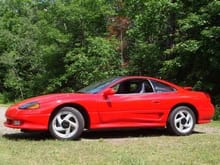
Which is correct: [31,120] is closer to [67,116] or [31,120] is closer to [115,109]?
[67,116]

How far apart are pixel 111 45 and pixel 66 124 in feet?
55.0

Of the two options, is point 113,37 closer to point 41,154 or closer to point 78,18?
point 78,18

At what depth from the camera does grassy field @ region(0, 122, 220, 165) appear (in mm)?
8086

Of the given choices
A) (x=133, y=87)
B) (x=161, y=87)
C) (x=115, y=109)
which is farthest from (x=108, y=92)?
(x=161, y=87)

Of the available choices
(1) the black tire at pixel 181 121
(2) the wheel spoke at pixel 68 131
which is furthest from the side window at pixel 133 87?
(2) the wheel spoke at pixel 68 131

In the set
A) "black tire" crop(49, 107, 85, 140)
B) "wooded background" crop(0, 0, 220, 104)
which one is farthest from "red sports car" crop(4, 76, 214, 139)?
"wooded background" crop(0, 0, 220, 104)

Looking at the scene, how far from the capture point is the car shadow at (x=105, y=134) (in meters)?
11.1

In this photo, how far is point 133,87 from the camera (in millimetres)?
11727

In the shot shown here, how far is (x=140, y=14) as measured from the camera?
23406 millimetres

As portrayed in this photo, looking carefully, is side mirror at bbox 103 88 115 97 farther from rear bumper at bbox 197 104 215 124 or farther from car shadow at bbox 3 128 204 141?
rear bumper at bbox 197 104 215 124

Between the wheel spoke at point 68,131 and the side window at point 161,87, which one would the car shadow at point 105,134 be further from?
the side window at point 161,87

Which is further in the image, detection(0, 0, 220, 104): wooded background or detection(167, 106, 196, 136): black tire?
detection(0, 0, 220, 104): wooded background

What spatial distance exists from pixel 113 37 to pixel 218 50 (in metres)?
9.66

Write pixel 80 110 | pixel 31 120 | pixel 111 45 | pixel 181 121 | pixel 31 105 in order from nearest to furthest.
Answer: pixel 31 120
pixel 31 105
pixel 80 110
pixel 181 121
pixel 111 45
